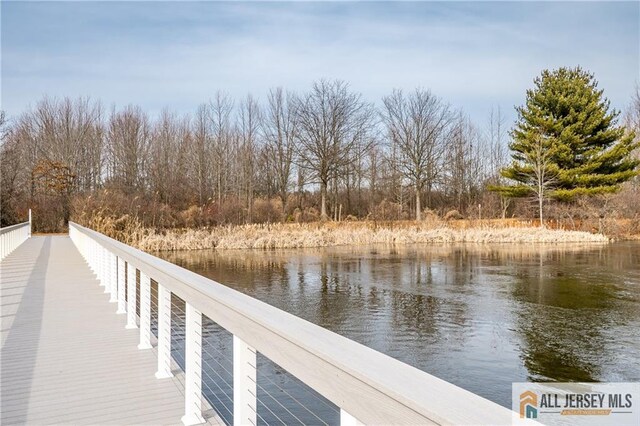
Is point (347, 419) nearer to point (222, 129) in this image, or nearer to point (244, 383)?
point (244, 383)

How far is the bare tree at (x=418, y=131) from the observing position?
131ft

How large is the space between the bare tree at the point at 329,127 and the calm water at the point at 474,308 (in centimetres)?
1996

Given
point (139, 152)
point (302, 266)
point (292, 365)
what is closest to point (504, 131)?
point (139, 152)

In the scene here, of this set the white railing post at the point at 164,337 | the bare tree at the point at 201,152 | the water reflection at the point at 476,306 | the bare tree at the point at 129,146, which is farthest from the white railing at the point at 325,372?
the bare tree at the point at 129,146

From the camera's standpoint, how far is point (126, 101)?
47781mm

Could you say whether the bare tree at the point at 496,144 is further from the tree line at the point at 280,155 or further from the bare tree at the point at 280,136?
the bare tree at the point at 280,136

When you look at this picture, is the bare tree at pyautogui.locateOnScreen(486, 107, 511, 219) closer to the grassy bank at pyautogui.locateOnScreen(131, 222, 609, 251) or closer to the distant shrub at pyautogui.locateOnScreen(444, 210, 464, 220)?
the distant shrub at pyautogui.locateOnScreen(444, 210, 464, 220)

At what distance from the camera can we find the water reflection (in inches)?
254

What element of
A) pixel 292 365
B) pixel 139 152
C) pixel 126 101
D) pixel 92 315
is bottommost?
pixel 92 315

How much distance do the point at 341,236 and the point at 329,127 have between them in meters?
15.5

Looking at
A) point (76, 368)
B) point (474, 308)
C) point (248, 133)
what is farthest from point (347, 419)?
point (248, 133)

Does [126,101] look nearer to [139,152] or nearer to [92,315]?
[139,152]

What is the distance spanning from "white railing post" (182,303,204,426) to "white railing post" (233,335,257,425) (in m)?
0.83

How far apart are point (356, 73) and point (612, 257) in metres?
26.0
